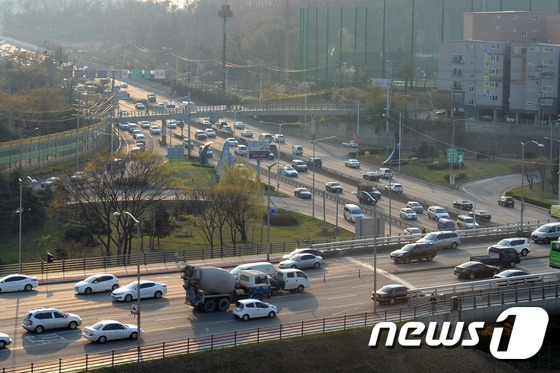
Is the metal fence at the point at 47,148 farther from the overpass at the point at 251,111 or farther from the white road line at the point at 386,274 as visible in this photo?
the white road line at the point at 386,274

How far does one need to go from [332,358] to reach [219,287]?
5546 mm

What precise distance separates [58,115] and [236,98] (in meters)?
37.1

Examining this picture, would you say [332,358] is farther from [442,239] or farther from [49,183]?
[49,183]

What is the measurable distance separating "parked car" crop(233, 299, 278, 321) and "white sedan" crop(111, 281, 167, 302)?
428cm

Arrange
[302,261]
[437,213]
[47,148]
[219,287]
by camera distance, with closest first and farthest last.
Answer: [219,287]
[302,261]
[437,213]
[47,148]

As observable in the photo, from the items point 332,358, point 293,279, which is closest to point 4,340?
point 332,358

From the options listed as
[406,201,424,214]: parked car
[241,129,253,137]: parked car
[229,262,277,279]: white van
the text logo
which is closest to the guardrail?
the text logo

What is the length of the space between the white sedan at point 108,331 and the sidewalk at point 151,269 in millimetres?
9724

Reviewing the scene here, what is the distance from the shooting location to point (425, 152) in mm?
92062

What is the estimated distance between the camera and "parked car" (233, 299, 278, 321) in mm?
38188

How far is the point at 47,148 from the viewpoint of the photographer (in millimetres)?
80688

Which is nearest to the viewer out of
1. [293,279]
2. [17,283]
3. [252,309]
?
[252,309]

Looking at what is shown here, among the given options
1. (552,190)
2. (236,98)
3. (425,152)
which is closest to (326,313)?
(552,190)

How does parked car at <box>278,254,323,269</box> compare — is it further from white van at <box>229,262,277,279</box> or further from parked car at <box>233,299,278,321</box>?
parked car at <box>233,299,278,321</box>
